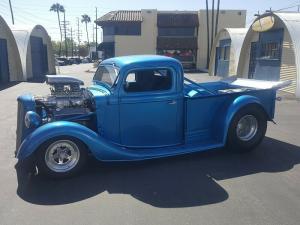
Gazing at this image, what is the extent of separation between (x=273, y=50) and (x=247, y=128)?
1271 cm

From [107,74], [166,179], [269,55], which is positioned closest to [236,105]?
[166,179]

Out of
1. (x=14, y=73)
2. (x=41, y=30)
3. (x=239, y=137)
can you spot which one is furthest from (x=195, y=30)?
(x=239, y=137)

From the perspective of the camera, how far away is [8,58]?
22.2 metres

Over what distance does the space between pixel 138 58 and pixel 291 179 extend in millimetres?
3380

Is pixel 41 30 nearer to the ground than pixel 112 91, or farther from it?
farther from it

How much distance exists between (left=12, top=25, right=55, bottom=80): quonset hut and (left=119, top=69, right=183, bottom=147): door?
1856cm

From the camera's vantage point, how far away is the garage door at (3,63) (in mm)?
21377

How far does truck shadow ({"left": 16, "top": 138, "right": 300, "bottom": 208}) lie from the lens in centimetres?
477

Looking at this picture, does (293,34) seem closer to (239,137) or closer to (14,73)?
(239,137)

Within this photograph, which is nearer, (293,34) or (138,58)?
(138,58)

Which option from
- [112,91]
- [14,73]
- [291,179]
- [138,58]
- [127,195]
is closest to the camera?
[127,195]

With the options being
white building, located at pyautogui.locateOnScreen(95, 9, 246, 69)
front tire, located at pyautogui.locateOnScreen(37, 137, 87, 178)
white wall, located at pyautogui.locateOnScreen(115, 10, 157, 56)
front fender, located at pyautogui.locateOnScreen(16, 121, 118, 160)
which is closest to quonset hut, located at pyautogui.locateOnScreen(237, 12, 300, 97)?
front fender, located at pyautogui.locateOnScreen(16, 121, 118, 160)

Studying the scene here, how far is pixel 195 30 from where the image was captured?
141ft

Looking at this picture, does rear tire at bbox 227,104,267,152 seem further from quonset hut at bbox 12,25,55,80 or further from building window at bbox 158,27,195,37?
building window at bbox 158,27,195,37
